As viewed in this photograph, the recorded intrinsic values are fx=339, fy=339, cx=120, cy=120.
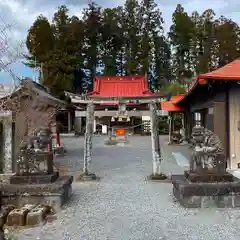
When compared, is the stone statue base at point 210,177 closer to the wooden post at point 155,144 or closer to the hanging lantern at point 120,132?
the wooden post at point 155,144

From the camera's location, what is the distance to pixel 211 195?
628cm

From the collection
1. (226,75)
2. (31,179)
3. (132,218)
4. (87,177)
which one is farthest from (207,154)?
(87,177)

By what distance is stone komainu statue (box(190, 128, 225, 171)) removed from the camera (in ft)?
21.7

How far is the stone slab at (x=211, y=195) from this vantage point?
247 inches

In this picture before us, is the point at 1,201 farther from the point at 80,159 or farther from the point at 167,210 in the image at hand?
the point at 80,159

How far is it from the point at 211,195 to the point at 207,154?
81 cm

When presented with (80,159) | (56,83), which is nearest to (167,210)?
(80,159)

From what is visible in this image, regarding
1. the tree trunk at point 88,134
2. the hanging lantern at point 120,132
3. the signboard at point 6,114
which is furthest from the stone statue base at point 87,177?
the hanging lantern at point 120,132

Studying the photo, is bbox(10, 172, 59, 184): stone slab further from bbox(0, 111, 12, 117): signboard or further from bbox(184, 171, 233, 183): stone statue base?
bbox(184, 171, 233, 183): stone statue base

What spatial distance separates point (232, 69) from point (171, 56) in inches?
1162

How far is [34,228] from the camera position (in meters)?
5.38

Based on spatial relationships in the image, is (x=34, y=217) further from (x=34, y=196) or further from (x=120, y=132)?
(x=120, y=132)

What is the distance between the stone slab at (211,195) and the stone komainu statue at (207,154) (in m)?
0.43

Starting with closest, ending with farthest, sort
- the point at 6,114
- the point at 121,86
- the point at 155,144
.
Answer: the point at 6,114 < the point at 155,144 < the point at 121,86
